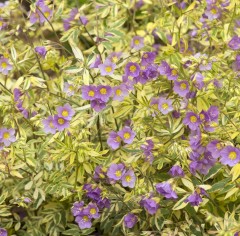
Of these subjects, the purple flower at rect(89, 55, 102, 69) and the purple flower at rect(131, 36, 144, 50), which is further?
the purple flower at rect(131, 36, 144, 50)

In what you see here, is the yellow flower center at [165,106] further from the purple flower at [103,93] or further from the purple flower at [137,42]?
the purple flower at [137,42]

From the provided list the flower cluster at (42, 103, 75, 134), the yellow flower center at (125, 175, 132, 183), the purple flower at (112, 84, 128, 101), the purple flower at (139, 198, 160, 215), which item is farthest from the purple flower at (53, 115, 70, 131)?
the purple flower at (139, 198, 160, 215)

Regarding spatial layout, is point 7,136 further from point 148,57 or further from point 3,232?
point 148,57

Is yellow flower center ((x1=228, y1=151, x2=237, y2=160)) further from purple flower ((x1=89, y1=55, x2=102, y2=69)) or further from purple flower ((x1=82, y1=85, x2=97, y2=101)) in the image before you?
purple flower ((x1=89, y1=55, x2=102, y2=69))

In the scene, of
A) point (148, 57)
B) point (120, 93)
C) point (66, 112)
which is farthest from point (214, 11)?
point (66, 112)

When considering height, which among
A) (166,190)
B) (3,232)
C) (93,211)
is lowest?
(3,232)

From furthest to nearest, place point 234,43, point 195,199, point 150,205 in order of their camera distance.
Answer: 1. point 234,43
2. point 150,205
3. point 195,199

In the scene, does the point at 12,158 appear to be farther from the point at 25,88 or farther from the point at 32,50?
the point at 32,50
